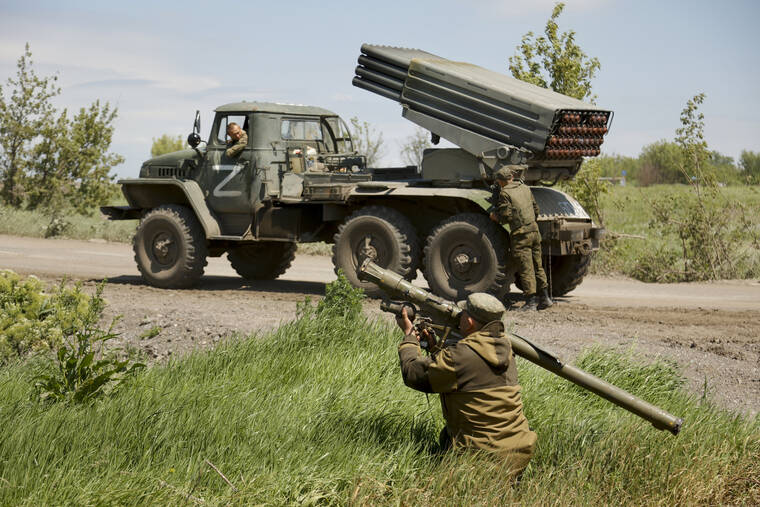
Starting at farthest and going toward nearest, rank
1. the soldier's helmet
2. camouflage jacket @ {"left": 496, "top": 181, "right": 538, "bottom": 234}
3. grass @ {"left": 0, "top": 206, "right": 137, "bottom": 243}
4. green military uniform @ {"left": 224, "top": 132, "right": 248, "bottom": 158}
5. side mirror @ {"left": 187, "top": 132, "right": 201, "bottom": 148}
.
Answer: grass @ {"left": 0, "top": 206, "right": 137, "bottom": 243} < green military uniform @ {"left": 224, "top": 132, "right": 248, "bottom": 158} < side mirror @ {"left": 187, "top": 132, "right": 201, "bottom": 148} < camouflage jacket @ {"left": 496, "top": 181, "right": 538, "bottom": 234} < the soldier's helmet

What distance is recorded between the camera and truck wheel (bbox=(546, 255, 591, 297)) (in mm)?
12789

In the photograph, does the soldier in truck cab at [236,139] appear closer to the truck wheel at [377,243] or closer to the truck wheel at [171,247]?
the truck wheel at [171,247]

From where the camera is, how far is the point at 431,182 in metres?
12.2

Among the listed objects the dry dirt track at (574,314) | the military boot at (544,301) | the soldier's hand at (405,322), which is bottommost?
the dry dirt track at (574,314)

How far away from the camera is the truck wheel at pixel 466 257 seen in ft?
37.2

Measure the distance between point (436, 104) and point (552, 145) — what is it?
1617 mm

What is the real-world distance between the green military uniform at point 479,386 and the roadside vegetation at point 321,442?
0.53 ft

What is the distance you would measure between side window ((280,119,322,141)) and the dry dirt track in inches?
89.1

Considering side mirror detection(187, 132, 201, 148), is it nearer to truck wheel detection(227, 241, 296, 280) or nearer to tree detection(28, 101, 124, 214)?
truck wheel detection(227, 241, 296, 280)

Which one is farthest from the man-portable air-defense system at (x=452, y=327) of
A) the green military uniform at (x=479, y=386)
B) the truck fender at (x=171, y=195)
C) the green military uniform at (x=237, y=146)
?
the truck fender at (x=171, y=195)

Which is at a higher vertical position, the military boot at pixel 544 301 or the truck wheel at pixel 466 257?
the truck wheel at pixel 466 257

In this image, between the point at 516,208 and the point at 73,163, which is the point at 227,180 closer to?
the point at 516,208

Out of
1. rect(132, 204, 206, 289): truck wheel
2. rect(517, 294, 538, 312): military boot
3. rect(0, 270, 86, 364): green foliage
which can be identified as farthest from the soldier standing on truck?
rect(0, 270, 86, 364): green foliage

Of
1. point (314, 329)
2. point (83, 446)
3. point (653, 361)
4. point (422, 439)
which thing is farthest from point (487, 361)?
point (653, 361)
